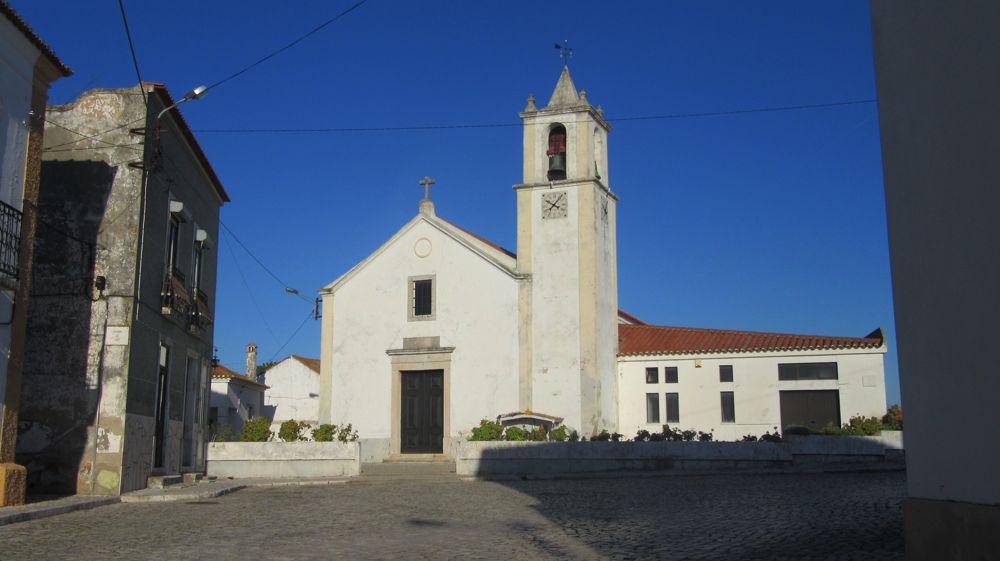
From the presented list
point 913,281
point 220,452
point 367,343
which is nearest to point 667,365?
point 367,343

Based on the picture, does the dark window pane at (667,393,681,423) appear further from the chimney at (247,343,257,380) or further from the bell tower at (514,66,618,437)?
the chimney at (247,343,257,380)

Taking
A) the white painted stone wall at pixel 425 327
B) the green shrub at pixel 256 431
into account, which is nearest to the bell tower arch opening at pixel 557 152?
the white painted stone wall at pixel 425 327

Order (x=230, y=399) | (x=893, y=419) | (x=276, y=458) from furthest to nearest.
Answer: (x=230, y=399) < (x=893, y=419) < (x=276, y=458)

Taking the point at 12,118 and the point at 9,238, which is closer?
the point at 9,238

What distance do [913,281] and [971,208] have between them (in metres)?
0.72

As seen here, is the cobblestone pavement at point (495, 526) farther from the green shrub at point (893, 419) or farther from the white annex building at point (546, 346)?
the white annex building at point (546, 346)

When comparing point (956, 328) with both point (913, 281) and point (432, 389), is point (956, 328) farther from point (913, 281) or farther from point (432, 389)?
point (432, 389)

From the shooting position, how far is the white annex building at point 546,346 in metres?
27.8

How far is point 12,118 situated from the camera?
11.6 m

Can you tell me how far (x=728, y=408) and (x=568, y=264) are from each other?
22.6 feet

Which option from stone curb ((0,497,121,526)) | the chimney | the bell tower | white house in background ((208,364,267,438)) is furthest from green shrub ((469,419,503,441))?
the chimney

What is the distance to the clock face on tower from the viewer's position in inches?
1147

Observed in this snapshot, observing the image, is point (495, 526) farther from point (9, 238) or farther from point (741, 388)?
point (741, 388)

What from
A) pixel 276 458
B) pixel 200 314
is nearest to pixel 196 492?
pixel 200 314
